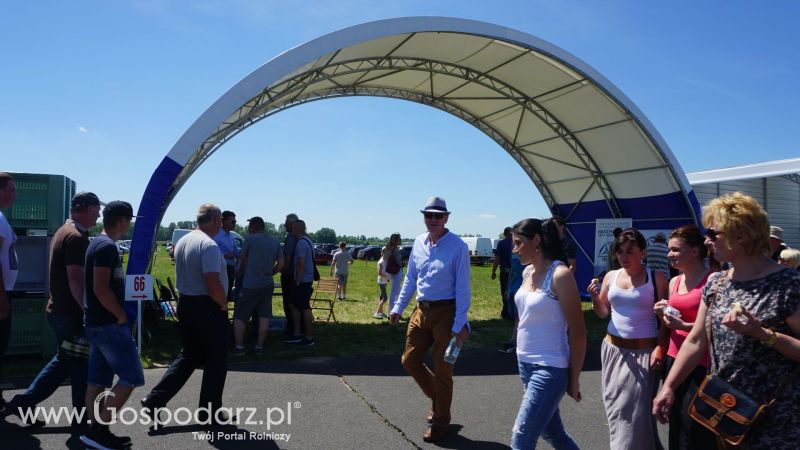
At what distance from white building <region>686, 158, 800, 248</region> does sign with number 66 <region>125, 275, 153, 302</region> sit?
16872 millimetres

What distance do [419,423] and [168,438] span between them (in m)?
2.08

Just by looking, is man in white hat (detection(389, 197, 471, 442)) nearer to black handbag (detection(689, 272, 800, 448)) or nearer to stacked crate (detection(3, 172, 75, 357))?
black handbag (detection(689, 272, 800, 448))

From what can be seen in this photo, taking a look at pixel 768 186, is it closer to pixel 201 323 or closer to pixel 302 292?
pixel 302 292

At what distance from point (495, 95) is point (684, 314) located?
37.4ft

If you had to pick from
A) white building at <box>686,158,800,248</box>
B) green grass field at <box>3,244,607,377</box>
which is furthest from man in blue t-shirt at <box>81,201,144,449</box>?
white building at <box>686,158,800,248</box>

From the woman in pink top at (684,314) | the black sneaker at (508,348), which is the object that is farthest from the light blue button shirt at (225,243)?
the woman in pink top at (684,314)

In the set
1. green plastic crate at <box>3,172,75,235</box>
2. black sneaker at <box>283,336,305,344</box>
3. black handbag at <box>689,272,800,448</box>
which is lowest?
black sneaker at <box>283,336,305,344</box>

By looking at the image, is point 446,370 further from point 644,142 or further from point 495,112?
point 495,112

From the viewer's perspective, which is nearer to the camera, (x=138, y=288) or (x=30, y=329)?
(x=138, y=288)

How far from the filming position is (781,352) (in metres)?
2.05

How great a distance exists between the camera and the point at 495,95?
13797 mm

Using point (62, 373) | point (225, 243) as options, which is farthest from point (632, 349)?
point (225, 243)


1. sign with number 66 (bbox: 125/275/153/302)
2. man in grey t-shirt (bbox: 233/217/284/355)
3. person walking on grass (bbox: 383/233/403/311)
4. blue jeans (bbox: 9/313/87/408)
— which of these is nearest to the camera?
blue jeans (bbox: 9/313/87/408)

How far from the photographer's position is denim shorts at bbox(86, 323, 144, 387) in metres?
3.67
